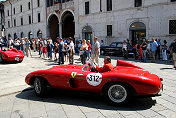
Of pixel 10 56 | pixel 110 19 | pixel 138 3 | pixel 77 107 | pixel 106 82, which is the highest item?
pixel 138 3

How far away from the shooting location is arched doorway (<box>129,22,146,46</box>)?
1825 cm

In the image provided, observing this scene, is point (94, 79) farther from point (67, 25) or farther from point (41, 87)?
point (67, 25)

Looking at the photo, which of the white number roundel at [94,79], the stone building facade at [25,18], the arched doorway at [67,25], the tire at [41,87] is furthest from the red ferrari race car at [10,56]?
the stone building facade at [25,18]

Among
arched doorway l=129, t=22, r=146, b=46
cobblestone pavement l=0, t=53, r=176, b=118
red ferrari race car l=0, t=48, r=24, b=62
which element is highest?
arched doorway l=129, t=22, r=146, b=46

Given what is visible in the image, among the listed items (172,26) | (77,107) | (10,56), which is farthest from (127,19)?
(77,107)

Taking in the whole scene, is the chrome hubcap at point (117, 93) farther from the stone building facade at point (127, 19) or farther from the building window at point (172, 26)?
the building window at point (172, 26)

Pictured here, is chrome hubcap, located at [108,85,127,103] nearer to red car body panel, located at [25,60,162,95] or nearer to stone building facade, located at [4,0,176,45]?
red car body panel, located at [25,60,162,95]

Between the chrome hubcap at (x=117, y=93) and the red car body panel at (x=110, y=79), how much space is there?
193mm

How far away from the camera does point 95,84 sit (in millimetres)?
Answer: 4301

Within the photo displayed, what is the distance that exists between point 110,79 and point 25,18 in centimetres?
3634

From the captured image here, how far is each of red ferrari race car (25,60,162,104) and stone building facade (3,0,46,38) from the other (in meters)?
27.8

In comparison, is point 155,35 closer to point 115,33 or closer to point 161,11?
point 161,11

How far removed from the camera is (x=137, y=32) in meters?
18.9

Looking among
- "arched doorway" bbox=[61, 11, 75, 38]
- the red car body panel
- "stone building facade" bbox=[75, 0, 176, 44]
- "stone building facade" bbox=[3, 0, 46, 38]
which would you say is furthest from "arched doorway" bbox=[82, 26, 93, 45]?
the red car body panel
